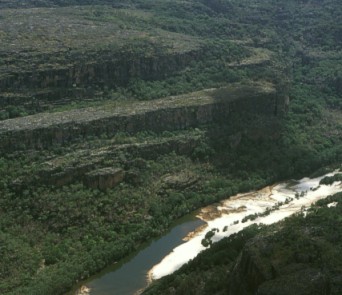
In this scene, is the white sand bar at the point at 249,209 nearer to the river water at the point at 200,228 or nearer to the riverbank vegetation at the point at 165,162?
the river water at the point at 200,228

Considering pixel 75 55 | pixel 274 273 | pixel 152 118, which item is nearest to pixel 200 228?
pixel 152 118

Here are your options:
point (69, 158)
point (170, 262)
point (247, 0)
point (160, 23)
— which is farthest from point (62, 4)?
point (170, 262)

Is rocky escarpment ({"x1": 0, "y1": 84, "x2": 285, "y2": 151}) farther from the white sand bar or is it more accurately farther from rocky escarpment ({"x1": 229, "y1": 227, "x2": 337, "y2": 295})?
rocky escarpment ({"x1": 229, "y1": 227, "x2": 337, "y2": 295})

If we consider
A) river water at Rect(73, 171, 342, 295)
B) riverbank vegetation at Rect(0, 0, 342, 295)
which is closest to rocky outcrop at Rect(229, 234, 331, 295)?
riverbank vegetation at Rect(0, 0, 342, 295)

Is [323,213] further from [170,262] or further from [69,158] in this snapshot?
[69,158]

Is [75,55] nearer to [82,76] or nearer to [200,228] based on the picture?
[82,76]
